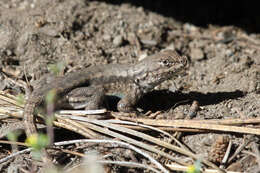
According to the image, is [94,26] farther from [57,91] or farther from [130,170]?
[130,170]

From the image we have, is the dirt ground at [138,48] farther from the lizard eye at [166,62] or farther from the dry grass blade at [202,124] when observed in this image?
the lizard eye at [166,62]

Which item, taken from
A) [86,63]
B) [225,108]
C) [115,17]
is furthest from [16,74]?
[225,108]

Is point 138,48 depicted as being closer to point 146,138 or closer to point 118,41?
point 118,41

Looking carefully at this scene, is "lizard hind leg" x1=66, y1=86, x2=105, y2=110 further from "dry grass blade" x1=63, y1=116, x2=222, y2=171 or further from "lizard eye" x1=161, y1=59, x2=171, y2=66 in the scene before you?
"lizard eye" x1=161, y1=59, x2=171, y2=66

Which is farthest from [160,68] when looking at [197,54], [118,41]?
[197,54]

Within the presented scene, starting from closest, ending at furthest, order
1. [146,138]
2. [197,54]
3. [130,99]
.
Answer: [146,138]
[130,99]
[197,54]

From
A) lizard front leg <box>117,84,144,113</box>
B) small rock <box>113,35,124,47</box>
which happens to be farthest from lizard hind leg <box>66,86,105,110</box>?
small rock <box>113,35,124,47</box>

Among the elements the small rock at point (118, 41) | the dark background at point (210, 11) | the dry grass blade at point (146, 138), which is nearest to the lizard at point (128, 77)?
the dry grass blade at point (146, 138)
